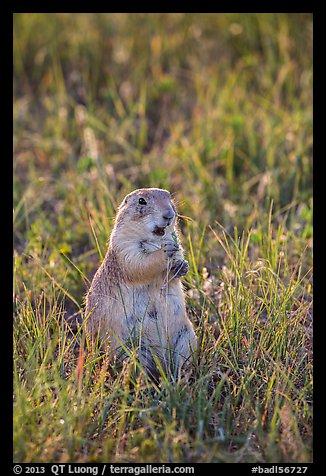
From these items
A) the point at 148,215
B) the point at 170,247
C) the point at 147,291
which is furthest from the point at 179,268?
the point at 148,215

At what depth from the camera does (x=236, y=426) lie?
4066 millimetres

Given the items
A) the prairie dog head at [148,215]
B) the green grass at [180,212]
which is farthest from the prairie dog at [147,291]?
the green grass at [180,212]

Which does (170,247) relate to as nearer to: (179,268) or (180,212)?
(179,268)

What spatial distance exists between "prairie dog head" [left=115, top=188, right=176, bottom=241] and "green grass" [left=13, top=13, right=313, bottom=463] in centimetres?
46

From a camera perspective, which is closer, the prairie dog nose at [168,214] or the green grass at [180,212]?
the green grass at [180,212]

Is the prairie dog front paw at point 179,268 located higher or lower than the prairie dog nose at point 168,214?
lower

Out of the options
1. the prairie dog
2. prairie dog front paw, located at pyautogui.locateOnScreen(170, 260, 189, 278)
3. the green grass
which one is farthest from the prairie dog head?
the green grass

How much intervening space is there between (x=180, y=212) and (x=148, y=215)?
7.16 ft

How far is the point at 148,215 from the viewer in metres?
4.58

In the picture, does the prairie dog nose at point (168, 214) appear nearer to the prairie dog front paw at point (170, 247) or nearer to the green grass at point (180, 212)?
the prairie dog front paw at point (170, 247)

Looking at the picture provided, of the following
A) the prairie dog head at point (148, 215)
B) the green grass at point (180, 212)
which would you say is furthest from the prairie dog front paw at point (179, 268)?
the green grass at point (180, 212)

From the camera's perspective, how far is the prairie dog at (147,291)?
454cm

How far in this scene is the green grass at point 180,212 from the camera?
3.97 m
